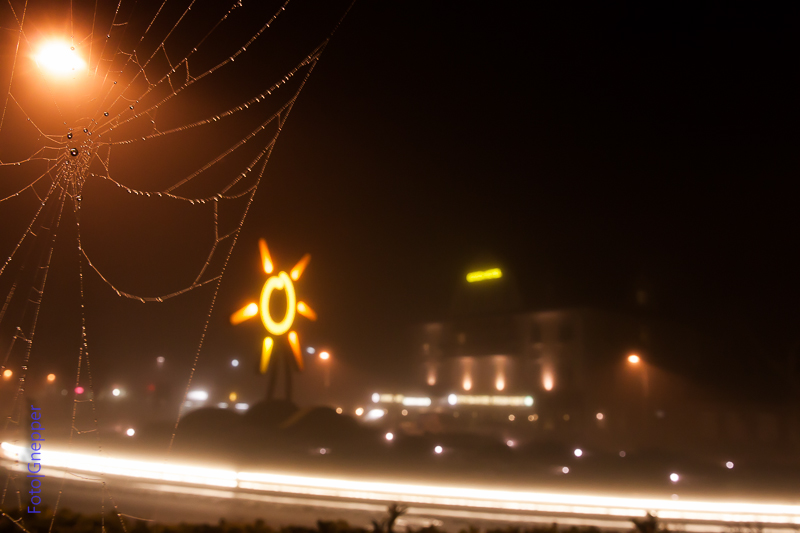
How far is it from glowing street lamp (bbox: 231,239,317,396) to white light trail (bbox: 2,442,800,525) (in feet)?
Result: 22.4

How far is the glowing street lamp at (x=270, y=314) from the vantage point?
2409 cm

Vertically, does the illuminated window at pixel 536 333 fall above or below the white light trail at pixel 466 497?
→ above

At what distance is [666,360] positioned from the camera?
4547 centimetres

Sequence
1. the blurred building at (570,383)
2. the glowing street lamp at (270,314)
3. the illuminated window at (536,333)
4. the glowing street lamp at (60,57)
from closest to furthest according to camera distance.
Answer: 1. the glowing street lamp at (60,57)
2. the glowing street lamp at (270,314)
3. the blurred building at (570,383)
4. the illuminated window at (536,333)

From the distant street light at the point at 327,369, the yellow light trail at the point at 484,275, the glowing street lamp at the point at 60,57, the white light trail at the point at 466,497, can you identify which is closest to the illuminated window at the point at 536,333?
the yellow light trail at the point at 484,275

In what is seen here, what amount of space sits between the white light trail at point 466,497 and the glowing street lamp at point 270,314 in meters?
6.81

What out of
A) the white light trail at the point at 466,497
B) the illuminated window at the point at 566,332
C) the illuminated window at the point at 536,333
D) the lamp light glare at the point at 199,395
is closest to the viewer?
the white light trail at the point at 466,497

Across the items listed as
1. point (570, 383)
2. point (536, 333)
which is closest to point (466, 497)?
point (570, 383)

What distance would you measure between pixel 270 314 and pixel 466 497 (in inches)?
528

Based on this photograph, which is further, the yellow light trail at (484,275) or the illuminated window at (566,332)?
the yellow light trail at (484,275)

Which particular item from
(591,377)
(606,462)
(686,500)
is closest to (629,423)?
(591,377)

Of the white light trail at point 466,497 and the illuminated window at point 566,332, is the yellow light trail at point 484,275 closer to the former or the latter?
the illuminated window at point 566,332

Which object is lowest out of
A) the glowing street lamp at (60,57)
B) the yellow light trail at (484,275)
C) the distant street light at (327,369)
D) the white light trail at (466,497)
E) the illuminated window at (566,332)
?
the white light trail at (466,497)

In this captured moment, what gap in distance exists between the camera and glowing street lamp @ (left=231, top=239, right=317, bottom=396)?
24.1 meters
